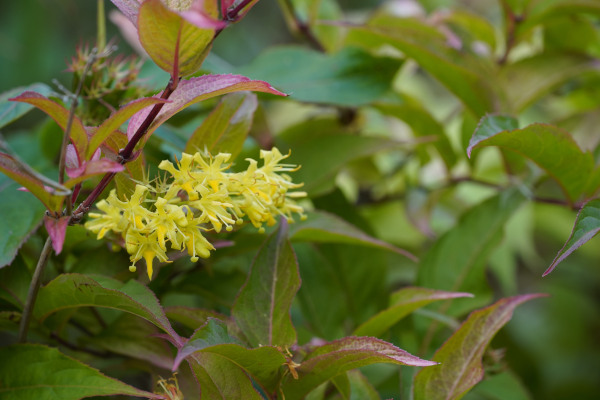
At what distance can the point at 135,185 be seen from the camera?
42 centimetres

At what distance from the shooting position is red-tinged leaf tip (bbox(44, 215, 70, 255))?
0.34 metres

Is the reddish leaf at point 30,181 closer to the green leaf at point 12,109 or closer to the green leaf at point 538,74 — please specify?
the green leaf at point 12,109

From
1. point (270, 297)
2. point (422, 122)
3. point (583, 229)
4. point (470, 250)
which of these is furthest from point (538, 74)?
point (270, 297)

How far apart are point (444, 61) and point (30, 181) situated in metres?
0.50

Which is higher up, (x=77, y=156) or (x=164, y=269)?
(x=77, y=156)

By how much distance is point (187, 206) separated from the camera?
1.33 feet

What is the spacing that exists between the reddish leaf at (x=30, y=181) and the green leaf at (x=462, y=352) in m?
0.31

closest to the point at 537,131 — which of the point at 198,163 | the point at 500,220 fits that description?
the point at 500,220

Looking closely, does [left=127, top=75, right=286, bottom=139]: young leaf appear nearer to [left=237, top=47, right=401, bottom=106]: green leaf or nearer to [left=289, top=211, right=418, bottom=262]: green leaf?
[left=289, top=211, right=418, bottom=262]: green leaf

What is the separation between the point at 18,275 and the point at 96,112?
174 millimetres

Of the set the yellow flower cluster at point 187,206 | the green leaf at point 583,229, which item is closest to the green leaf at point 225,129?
the yellow flower cluster at point 187,206

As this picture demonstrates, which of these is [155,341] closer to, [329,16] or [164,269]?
[164,269]

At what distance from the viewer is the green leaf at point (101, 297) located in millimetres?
375

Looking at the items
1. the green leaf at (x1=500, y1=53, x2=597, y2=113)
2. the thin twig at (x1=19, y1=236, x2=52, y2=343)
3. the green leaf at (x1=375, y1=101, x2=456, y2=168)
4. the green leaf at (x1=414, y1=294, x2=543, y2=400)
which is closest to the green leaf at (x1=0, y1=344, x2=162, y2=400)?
the thin twig at (x1=19, y1=236, x2=52, y2=343)
